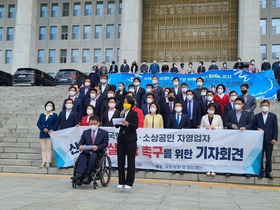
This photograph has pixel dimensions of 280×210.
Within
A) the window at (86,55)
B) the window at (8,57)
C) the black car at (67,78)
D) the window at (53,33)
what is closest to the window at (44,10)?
the window at (53,33)

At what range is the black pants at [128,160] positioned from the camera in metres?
7.12

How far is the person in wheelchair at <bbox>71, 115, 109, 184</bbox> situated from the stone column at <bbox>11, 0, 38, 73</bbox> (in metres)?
31.6

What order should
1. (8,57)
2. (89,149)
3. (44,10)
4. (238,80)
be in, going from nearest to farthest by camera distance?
(89,149)
(238,80)
(44,10)
(8,57)

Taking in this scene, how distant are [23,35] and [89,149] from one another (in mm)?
33403

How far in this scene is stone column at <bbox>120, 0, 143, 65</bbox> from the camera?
31.5m

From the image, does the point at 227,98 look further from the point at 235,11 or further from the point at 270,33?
the point at 270,33

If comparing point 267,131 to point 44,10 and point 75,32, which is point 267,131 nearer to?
point 75,32

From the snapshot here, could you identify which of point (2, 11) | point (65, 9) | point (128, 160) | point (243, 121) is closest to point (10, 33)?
point (2, 11)

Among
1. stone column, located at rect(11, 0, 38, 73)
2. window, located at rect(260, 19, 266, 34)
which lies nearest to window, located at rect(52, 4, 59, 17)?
stone column, located at rect(11, 0, 38, 73)

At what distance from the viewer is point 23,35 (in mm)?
37531

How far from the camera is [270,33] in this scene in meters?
38.9

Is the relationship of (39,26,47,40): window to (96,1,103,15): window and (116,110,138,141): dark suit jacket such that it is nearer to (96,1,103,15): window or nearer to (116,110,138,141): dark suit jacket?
(96,1,103,15): window

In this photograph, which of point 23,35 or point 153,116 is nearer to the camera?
point 153,116

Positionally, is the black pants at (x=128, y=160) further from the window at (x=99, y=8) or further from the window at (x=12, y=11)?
the window at (x=12, y=11)
